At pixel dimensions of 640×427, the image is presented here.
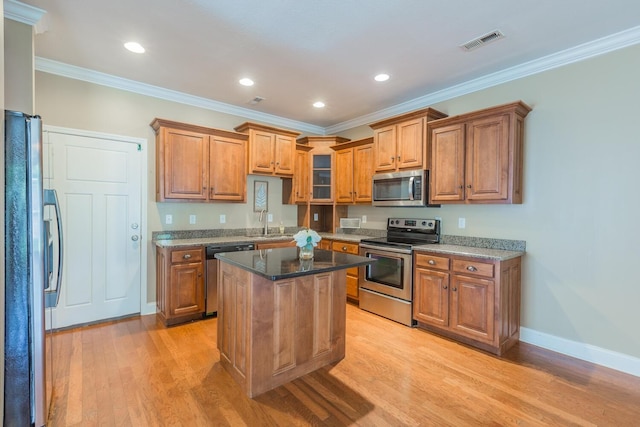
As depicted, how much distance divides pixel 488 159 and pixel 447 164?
44 cm

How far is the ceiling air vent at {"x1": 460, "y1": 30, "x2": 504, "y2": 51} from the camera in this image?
260cm

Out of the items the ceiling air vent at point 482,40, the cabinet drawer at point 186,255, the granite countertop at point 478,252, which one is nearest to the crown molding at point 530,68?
the ceiling air vent at point 482,40

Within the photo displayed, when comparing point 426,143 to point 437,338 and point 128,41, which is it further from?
point 128,41

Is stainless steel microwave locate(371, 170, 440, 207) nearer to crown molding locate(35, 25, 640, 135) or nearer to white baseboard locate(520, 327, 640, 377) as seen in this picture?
crown molding locate(35, 25, 640, 135)

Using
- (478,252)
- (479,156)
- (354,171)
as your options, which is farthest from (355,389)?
(354,171)

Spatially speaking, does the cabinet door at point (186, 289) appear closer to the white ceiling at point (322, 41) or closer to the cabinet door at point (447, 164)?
the white ceiling at point (322, 41)

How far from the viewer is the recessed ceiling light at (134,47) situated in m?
2.81

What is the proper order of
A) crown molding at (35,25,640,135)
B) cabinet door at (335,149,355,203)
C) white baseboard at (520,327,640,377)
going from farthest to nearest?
1. cabinet door at (335,149,355,203)
2. crown molding at (35,25,640,135)
3. white baseboard at (520,327,640,377)

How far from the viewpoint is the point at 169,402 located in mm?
2139

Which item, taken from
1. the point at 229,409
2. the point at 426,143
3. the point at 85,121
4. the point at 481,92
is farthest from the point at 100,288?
the point at 481,92

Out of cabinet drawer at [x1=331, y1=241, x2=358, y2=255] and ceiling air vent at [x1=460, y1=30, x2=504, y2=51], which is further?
cabinet drawer at [x1=331, y1=241, x2=358, y2=255]

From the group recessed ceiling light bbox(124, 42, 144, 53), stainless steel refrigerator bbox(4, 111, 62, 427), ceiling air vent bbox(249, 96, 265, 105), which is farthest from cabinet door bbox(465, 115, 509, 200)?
stainless steel refrigerator bbox(4, 111, 62, 427)

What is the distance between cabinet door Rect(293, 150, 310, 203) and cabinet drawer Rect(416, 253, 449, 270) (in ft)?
7.17

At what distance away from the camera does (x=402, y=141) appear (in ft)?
12.8
